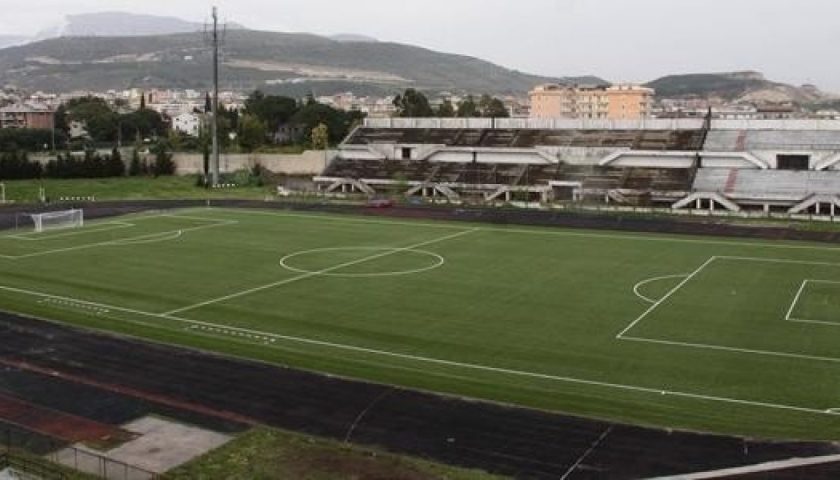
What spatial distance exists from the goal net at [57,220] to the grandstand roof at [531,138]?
4300 centimetres

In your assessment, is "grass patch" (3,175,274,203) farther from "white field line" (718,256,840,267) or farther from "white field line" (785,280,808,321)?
"white field line" (785,280,808,321)

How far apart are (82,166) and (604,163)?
53604mm

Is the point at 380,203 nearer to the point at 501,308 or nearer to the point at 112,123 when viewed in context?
the point at 501,308

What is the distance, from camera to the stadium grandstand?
77.5 meters

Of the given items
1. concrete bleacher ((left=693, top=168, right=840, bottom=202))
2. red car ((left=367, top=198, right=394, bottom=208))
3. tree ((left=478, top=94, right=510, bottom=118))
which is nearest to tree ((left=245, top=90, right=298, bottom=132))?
tree ((left=478, top=94, right=510, bottom=118))

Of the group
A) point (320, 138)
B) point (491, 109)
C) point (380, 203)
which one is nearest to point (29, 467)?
point (380, 203)

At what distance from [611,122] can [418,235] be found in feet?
138

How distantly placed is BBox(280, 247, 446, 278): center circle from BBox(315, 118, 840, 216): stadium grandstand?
3011cm

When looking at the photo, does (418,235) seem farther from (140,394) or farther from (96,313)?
(140,394)

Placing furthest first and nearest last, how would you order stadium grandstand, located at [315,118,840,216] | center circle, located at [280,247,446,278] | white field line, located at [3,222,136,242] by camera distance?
1. stadium grandstand, located at [315,118,840,216]
2. white field line, located at [3,222,136,242]
3. center circle, located at [280,247,446,278]

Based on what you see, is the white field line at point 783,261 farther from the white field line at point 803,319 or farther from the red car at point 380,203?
the red car at point 380,203

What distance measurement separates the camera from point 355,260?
4994cm

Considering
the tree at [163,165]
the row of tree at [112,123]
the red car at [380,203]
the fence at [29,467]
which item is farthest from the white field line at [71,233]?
the row of tree at [112,123]

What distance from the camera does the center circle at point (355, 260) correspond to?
4640 centimetres
